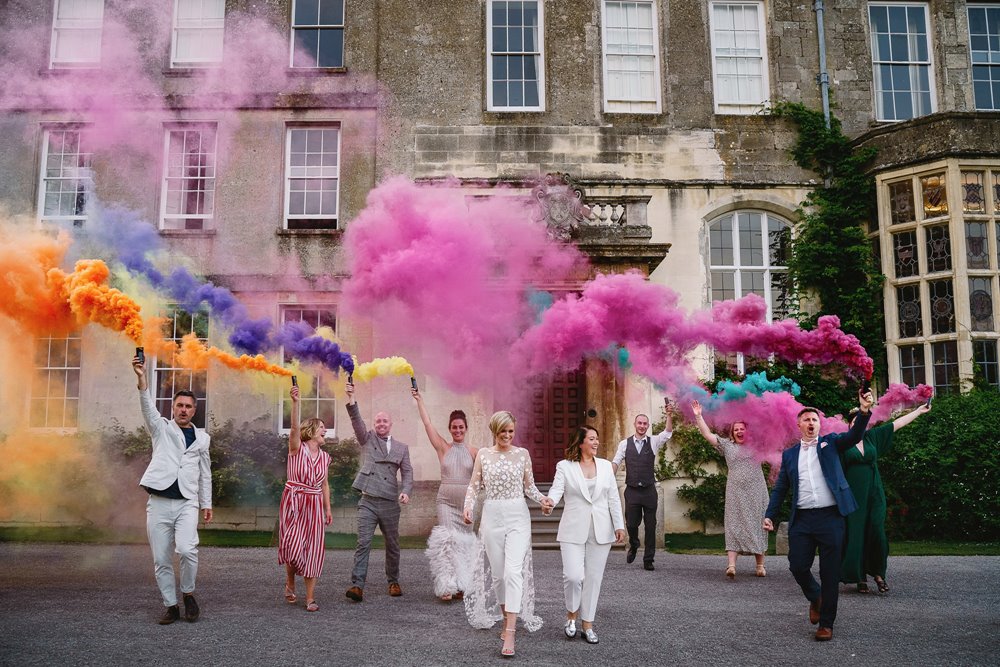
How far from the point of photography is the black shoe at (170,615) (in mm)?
7475

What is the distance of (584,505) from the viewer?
23.7ft

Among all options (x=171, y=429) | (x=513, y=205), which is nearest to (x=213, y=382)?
(x=513, y=205)

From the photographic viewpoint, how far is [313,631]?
7.28 m

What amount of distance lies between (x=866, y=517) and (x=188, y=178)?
13932 mm

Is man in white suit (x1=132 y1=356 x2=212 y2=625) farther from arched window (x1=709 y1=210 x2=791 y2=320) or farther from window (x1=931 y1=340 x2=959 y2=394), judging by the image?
window (x1=931 y1=340 x2=959 y2=394)

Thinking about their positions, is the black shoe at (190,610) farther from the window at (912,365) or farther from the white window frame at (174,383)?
the window at (912,365)

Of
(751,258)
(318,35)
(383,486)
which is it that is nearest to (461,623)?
(383,486)

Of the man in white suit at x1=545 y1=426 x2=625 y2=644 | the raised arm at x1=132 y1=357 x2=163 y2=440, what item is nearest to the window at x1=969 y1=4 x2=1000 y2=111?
the man in white suit at x1=545 y1=426 x2=625 y2=644

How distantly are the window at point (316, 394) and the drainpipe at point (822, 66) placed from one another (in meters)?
10.9

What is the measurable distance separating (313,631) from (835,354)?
8.16 metres

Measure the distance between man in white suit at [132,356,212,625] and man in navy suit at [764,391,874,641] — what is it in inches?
215

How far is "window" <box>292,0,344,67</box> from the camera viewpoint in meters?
17.0

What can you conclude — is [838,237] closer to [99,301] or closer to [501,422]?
[501,422]

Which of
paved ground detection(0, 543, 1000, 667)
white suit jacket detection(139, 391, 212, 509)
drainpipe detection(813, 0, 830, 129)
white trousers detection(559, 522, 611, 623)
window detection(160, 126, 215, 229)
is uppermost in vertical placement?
drainpipe detection(813, 0, 830, 129)
